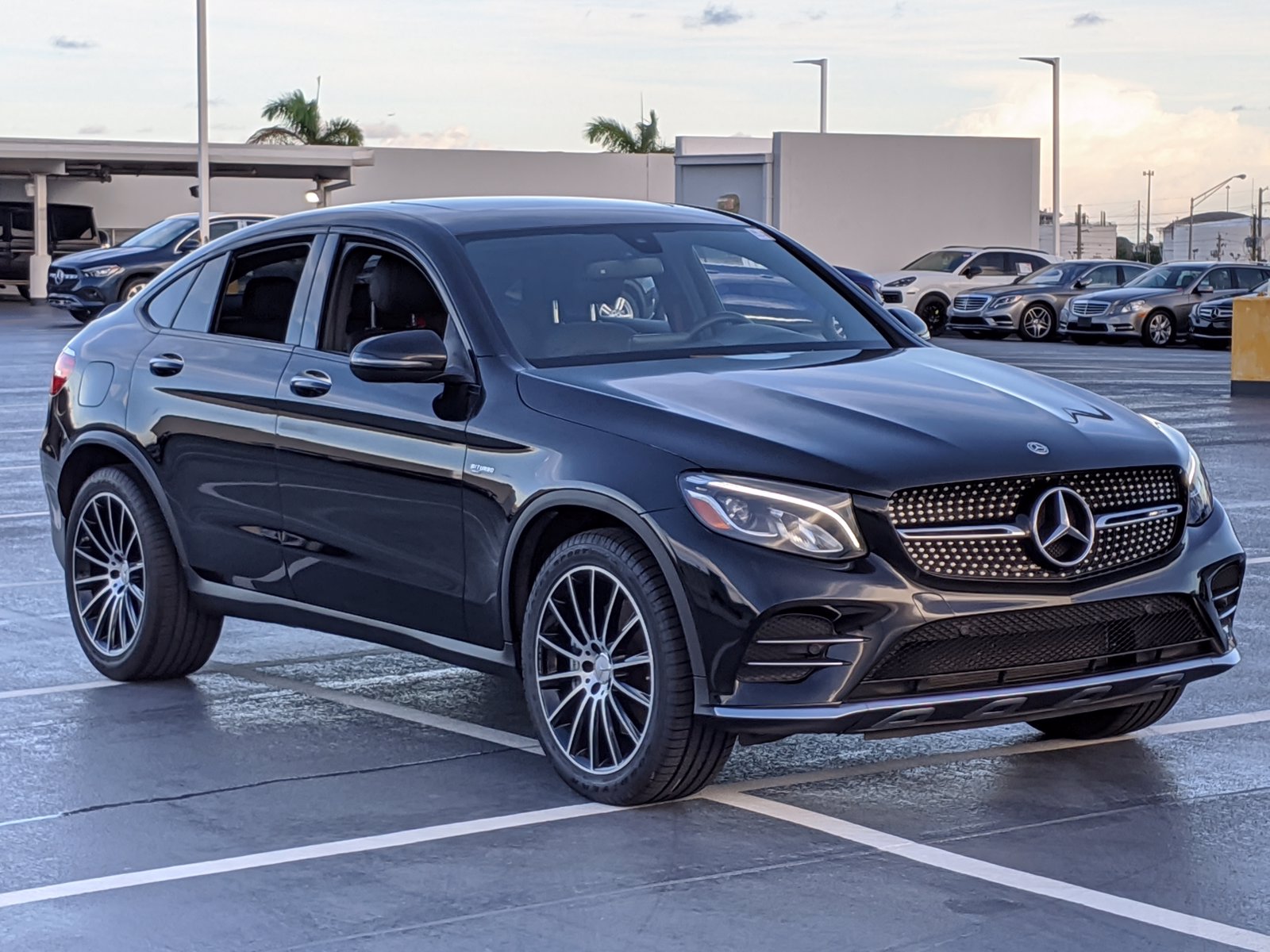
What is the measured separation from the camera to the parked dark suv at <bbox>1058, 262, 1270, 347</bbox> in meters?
34.8

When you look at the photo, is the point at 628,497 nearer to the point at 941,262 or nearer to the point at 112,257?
the point at 112,257

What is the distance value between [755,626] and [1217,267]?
31.7 m

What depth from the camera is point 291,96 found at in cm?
7938

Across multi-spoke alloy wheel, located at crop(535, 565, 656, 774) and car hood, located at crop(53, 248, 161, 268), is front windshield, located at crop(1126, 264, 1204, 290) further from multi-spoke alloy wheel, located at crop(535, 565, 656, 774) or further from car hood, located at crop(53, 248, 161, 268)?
multi-spoke alloy wheel, located at crop(535, 565, 656, 774)

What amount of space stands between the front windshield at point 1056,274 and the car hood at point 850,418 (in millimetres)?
31876

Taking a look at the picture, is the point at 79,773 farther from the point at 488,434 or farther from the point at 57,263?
the point at 57,263

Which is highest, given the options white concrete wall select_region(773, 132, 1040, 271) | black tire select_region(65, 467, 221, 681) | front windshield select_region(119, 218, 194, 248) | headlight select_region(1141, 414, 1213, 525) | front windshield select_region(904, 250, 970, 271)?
white concrete wall select_region(773, 132, 1040, 271)

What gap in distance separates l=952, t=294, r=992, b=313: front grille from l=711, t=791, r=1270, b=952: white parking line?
3191cm

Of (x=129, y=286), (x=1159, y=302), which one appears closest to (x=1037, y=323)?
(x=1159, y=302)

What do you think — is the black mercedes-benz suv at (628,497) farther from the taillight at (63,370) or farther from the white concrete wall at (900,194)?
the white concrete wall at (900,194)

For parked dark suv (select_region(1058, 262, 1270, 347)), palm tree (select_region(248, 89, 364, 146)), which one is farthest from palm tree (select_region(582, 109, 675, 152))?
parked dark suv (select_region(1058, 262, 1270, 347))

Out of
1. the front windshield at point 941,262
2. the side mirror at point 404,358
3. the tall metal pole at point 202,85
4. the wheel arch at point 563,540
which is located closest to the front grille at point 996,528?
the wheel arch at point 563,540

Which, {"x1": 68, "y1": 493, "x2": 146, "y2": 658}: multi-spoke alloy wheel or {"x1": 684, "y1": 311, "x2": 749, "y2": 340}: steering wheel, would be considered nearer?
{"x1": 684, "y1": 311, "x2": 749, "y2": 340}: steering wheel

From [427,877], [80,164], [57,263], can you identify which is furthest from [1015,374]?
[80,164]
